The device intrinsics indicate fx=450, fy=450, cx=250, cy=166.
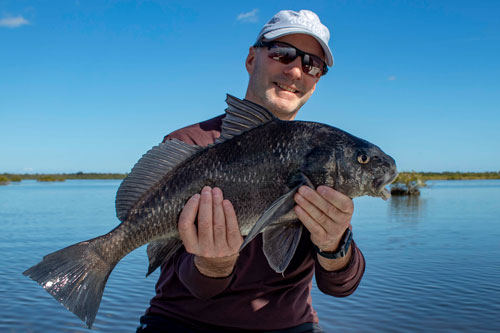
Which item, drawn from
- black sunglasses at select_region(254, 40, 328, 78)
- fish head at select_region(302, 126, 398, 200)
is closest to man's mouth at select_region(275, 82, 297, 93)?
Result: black sunglasses at select_region(254, 40, 328, 78)

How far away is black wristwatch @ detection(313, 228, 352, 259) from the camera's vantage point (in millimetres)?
3566

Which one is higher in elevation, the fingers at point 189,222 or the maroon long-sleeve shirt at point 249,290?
the fingers at point 189,222

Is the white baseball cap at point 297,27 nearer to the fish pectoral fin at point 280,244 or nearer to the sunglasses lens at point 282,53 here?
the sunglasses lens at point 282,53

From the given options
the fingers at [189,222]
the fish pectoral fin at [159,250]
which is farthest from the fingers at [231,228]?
the fish pectoral fin at [159,250]

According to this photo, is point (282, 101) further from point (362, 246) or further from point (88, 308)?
point (362, 246)

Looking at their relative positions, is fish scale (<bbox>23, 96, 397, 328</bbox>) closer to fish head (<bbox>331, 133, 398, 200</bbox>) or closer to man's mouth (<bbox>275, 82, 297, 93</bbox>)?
fish head (<bbox>331, 133, 398, 200</bbox>)

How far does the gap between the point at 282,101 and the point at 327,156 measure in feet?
5.83

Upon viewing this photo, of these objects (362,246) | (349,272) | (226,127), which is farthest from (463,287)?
(226,127)

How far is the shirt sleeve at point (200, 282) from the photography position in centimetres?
350

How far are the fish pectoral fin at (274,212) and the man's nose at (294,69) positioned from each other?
1.98 metres

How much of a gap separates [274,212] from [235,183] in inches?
15.6

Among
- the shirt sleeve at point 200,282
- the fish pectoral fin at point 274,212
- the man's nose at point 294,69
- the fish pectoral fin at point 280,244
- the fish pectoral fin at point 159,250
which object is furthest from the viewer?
the man's nose at point 294,69

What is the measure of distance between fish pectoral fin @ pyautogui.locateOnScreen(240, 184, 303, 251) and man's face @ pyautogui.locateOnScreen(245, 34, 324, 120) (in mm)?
1875

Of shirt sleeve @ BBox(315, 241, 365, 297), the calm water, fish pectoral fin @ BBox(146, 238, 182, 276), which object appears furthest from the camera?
the calm water
